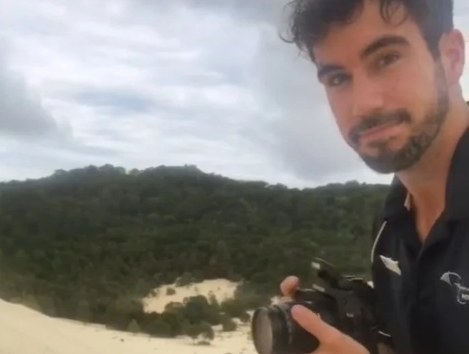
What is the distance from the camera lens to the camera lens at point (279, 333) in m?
0.89

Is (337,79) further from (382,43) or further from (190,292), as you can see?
(190,292)

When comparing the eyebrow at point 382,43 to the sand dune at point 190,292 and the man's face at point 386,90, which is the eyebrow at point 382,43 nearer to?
the man's face at point 386,90

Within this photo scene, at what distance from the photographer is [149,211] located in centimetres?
797

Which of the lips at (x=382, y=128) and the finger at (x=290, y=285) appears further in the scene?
the finger at (x=290, y=285)

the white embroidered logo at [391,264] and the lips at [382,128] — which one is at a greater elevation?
the lips at [382,128]

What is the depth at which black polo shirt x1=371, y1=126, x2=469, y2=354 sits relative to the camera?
2.75 feet

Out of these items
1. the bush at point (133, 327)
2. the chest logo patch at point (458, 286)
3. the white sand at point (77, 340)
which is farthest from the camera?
the bush at point (133, 327)

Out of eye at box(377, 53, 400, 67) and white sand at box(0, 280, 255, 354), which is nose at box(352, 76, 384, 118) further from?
white sand at box(0, 280, 255, 354)

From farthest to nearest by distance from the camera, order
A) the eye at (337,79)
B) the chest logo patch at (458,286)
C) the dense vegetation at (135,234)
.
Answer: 1. the dense vegetation at (135,234)
2. the eye at (337,79)
3. the chest logo patch at (458,286)

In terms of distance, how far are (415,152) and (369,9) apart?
162 mm

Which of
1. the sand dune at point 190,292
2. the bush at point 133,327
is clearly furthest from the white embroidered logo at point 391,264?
the sand dune at point 190,292

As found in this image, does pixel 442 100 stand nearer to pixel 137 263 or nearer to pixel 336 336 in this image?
pixel 336 336

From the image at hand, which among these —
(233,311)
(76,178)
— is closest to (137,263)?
(76,178)

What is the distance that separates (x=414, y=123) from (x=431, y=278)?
164 mm
